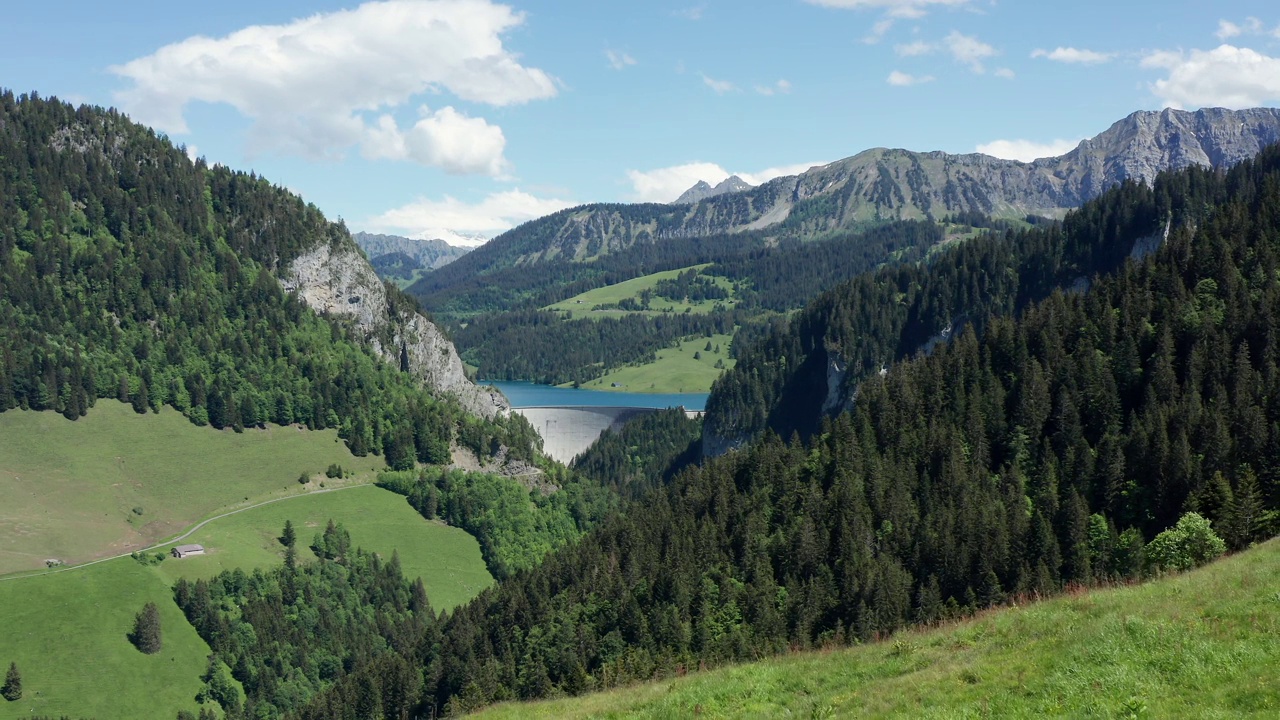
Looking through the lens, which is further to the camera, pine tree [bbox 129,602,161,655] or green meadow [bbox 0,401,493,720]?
pine tree [bbox 129,602,161,655]

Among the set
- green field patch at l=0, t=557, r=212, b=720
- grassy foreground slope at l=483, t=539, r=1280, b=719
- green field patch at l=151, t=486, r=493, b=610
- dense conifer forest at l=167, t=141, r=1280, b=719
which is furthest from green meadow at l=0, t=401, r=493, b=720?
grassy foreground slope at l=483, t=539, r=1280, b=719

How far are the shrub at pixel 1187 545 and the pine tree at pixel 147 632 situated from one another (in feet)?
417

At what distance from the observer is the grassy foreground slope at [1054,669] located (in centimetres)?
2434

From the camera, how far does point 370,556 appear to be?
183750mm

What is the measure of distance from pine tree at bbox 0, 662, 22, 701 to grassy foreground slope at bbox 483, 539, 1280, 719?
109 meters

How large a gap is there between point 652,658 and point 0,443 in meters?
159

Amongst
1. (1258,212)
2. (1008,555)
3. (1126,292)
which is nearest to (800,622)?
(1008,555)

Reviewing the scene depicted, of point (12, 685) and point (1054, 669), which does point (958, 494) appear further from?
point (12, 685)

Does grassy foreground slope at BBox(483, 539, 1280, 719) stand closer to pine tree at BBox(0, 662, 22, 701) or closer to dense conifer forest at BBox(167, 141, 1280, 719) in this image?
dense conifer forest at BBox(167, 141, 1280, 719)

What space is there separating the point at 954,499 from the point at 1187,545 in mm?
44090

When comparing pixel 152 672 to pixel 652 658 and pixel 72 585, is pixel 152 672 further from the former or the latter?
pixel 652 658

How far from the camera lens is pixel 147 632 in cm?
13725

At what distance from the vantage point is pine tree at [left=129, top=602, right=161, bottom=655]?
137m

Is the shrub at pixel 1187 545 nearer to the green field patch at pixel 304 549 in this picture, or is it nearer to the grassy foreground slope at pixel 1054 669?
the grassy foreground slope at pixel 1054 669
